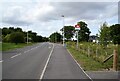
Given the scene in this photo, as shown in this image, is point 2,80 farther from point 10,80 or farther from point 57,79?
point 57,79

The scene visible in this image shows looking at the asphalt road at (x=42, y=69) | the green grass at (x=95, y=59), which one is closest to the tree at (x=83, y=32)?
the green grass at (x=95, y=59)

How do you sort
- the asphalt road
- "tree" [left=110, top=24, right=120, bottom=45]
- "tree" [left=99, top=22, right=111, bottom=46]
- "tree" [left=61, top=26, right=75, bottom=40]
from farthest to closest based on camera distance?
1. "tree" [left=61, top=26, right=75, bottom=40]
2. "tree" [left=110, top=24, right=120, bottom=45]
3. "tree" [left=99, top=22, right=111, bottom=46]
4. the asphalt road

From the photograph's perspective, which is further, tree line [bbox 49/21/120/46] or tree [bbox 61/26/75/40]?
tree [bbox 61/26/75/40]

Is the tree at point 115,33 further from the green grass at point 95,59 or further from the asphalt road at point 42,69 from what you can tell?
the asphalt road at point 42,69

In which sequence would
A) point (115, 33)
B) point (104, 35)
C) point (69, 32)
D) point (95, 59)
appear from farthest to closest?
point (69, 32), point (115, 33), point (104, 35), point (95, 59)

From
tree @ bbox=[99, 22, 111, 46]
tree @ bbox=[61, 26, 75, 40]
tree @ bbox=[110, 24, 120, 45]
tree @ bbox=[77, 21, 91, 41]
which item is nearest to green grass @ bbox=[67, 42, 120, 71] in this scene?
tree @ bbox=[99, 22, 111, 46]

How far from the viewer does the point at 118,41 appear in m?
105

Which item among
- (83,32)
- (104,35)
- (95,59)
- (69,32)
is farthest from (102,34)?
(69,32)

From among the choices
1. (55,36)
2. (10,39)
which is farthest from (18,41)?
(55,36)

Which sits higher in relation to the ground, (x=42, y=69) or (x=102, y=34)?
(x=102, y=34)

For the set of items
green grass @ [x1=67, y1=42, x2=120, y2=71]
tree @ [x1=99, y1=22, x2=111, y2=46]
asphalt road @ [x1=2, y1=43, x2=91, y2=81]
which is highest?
tree @ [x1=99, y1=22, x2=111, y2=46]

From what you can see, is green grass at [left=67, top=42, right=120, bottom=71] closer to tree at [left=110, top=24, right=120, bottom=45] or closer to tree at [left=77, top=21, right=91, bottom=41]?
tree at [left=110, top=24, right=120, bottom=45]

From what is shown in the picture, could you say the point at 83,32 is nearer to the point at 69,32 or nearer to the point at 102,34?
the point at 69,32

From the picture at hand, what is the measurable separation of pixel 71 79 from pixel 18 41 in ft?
306
